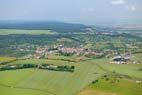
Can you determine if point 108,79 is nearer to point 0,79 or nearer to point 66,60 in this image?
point 0,79

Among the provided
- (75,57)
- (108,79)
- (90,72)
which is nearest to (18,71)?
(90,72)

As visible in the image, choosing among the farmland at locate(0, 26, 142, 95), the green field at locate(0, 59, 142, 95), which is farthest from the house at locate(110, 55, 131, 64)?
the green field at locate(0, 59, 142, 95)

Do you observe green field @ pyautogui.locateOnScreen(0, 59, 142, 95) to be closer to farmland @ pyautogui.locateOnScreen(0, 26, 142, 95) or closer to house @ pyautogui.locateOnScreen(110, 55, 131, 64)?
farmland @ pyautogui.locateOnScreen(0, 26, 142, 95)

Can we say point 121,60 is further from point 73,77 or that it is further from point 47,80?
point 47,80

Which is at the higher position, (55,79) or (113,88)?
(113,88)

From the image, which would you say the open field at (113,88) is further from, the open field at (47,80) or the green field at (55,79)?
the open field at (47,80)

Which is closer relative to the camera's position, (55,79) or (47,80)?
(47,80)

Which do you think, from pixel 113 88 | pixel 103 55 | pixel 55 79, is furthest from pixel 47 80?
pixel 103 55

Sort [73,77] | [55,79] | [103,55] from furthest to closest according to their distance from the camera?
[103,55] → [73,77] → [55,79]

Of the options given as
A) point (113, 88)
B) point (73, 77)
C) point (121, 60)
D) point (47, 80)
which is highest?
point (113, 88)

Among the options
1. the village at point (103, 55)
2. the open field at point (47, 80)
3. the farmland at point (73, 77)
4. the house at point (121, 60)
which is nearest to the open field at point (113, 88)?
the farmland at point (73, 77)
